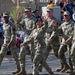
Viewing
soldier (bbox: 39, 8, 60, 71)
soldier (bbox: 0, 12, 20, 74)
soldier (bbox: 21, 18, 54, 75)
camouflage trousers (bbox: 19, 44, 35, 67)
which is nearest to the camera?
soldier (bbox: 21, 18, 54, 75)

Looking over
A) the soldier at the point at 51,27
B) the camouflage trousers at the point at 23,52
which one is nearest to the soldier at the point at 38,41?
the camouflage trousers at the point at 23,52

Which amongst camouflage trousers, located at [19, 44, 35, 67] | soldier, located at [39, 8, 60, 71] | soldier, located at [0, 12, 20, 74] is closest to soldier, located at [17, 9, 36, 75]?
camouflage trousers, located at [19, 44, 35, 67]

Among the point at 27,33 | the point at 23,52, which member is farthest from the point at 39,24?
the point at 23,52

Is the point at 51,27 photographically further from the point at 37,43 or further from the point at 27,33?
the point at 37,43

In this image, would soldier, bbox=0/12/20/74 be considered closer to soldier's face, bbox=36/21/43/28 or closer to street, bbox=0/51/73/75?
street, bbox=0/51/73/75

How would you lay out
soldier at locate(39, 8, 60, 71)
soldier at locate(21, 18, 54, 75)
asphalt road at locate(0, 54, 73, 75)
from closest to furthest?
soldier at locate(21, 18, 54, 75) < soldier at locate(39, 8, 60, 71) < asphalt road at locate(0, 54, 73, 75)

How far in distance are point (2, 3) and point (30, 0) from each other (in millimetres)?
4659

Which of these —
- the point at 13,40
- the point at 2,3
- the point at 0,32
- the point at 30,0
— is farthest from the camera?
the point at 30,0

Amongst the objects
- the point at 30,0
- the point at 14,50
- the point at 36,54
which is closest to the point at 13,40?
the point at 14,50

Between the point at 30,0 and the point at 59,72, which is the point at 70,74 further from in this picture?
the point at 30,0

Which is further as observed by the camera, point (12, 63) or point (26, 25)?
point (12, 63)

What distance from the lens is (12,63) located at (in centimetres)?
1562

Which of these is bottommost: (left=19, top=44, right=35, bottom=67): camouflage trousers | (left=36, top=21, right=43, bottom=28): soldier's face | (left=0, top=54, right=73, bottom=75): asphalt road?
(left=0, top=54, right=73, bottom=75): asphalt road

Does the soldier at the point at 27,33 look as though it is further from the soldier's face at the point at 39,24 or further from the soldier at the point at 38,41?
the soldier's face at the point at 39,24
